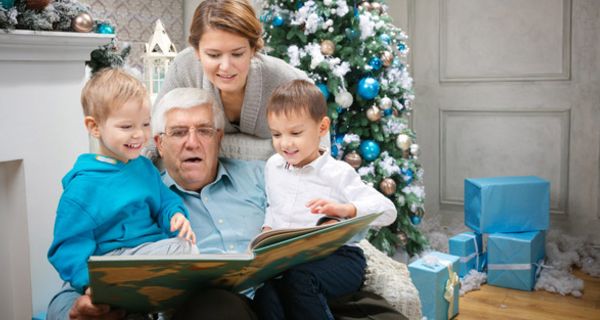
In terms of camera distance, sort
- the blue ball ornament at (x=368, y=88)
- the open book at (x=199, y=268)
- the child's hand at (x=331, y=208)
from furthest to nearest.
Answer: the blue ball ornament at (x=368, y=88), the child's hand at (x=331, y=208), the open book at (x=199, y=268)

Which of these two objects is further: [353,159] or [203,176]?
[353,159]

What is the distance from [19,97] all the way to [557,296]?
2.86 metres

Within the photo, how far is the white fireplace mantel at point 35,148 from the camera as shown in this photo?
1.99 meters

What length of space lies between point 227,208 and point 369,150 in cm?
180

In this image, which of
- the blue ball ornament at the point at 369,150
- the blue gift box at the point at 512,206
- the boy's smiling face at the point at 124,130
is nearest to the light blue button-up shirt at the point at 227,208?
the boy's smiling face at the point at 124,130

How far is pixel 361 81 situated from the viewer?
3484 mm

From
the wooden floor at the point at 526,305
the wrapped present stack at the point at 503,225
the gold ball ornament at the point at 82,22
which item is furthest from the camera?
the wrapped present stack at the point at 503,225

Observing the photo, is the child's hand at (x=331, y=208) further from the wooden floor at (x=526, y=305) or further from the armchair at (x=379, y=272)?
the wooden floor at (x=526, y=305)

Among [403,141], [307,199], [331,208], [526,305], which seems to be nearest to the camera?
[331,208]

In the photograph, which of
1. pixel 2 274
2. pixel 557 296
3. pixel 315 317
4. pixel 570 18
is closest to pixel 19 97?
pixel 2 274

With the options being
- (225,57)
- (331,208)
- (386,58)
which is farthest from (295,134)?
(386,58)

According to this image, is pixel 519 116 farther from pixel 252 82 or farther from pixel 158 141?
pixel 158 141

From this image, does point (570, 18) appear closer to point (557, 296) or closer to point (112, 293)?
point (557, 296)

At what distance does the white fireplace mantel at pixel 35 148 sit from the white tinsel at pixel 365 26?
1657 millimetres
